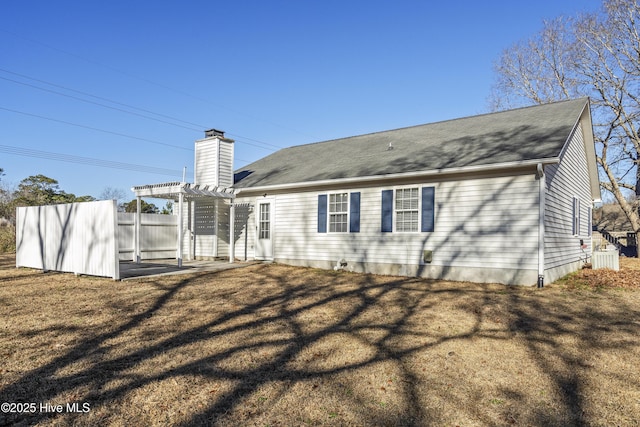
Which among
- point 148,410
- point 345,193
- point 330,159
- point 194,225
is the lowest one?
point 148,410

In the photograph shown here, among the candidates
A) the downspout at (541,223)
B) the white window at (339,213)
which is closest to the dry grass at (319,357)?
the downspout at (541,223)

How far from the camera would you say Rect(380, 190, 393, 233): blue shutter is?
1290 cm

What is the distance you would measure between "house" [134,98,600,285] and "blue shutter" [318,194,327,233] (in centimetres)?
4

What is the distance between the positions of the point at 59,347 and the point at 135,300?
9.54 feet

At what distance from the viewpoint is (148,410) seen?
3.91 m

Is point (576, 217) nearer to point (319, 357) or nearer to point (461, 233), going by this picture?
point (461, 233)

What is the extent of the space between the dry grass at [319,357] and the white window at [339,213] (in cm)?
451

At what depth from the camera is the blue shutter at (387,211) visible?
12.9 m

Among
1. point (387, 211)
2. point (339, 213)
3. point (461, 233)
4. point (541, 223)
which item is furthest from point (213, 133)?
point (541, 223)

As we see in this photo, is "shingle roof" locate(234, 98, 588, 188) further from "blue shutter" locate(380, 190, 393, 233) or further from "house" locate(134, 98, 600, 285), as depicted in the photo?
"blue shutter" locate(380, 190, 393, 233)

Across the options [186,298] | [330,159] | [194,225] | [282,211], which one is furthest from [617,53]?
[186,298]

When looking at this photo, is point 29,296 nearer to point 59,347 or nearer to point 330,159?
point 59,347

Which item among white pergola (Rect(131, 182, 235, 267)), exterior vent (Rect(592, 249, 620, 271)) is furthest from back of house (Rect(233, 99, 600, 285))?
white pergola (Rect(131, 182, 235, 267))

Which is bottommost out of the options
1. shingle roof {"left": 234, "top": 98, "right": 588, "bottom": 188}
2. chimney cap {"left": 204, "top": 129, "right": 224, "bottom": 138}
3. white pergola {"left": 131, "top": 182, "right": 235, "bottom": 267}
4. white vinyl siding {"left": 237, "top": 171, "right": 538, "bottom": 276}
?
white vinyl siding {"left": 237, "top": 171, "right": 538, "bottom": 276}
